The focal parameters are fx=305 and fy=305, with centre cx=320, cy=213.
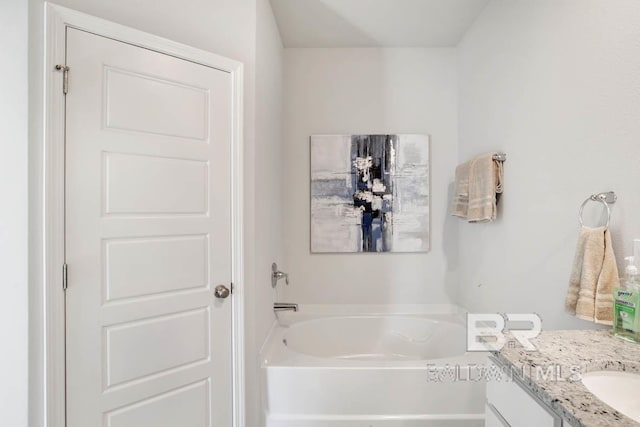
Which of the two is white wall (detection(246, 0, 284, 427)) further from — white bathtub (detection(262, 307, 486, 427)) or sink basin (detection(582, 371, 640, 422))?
sink basin (detection(582, 371, 640, 422))

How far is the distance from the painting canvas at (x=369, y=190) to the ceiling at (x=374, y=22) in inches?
28.0

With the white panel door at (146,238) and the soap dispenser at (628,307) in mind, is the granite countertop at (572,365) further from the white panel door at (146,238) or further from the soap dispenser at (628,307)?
the white panel door at (146,238)

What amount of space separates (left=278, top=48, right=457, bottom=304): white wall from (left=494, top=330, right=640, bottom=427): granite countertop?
1.47 meters

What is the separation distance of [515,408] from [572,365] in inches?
6.9

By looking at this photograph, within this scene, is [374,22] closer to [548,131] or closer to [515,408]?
[548,131]

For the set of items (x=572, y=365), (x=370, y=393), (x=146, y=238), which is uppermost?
(x=146, y=238)

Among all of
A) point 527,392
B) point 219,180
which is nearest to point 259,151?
point 219,180

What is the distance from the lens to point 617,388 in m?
0.73

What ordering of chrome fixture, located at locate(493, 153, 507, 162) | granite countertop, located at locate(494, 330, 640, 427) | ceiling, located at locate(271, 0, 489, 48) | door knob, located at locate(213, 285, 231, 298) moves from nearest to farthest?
1. granite countertop, located at locate(494, 330, 640, 427)
2. door knob, located at locate(213, 285, 231, 298)
3. chrome fixture, located at locate(493, 153, 507, 162)
4. ceiling, located at locate(271, 0, 489, 48)

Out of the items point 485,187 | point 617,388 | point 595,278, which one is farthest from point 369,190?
point 617,388

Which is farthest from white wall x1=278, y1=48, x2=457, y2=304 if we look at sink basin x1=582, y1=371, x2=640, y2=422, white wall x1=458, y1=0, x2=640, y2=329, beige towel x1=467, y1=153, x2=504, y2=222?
sink basin x1=582, y1=371, x2=640, y2=422

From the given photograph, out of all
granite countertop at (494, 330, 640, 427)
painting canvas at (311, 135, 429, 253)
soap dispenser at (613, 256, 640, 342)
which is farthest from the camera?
painting canvas at (311, 135, 429, 253)
